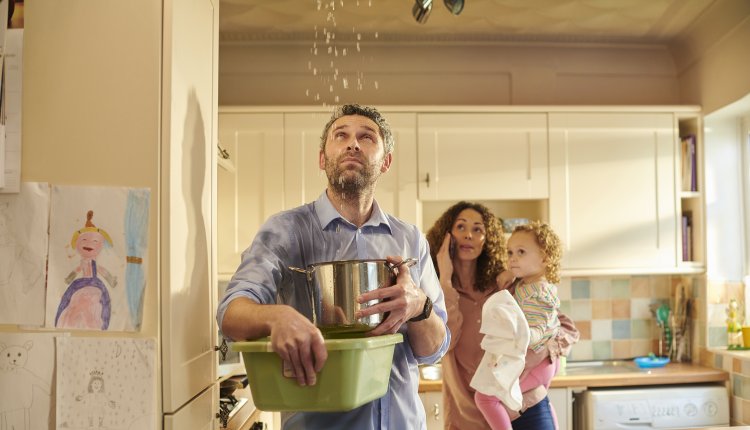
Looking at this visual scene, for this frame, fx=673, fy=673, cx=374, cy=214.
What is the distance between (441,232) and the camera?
2717mm

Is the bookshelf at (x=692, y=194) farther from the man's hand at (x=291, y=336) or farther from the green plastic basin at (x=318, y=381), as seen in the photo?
the man's hand at (x=291, y=336)

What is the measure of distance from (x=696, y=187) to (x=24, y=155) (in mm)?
3304

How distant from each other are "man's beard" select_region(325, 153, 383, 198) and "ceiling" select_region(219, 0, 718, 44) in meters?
1.75

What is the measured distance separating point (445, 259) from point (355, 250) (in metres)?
1.03

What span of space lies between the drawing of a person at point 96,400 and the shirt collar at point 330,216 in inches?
24.2

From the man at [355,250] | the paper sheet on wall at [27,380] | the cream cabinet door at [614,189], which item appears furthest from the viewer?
the cream cabinet door at [614,189]

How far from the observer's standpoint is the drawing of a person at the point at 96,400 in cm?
125

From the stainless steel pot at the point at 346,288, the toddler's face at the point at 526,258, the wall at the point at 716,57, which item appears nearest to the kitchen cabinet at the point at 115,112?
the stainless steel pot at the point at 346,288

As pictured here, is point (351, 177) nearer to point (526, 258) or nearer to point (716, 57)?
point (526, 258)

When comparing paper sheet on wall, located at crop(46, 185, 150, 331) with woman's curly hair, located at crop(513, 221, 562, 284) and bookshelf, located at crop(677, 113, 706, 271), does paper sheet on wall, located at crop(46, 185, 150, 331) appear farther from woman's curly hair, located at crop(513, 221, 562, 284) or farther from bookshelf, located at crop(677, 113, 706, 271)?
bookshelf, located at crop(677, 113, 706, 271)

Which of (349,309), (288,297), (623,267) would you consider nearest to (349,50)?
(623,267)

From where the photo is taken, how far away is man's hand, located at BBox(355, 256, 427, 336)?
130 cm

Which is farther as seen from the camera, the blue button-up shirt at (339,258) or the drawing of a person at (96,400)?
the blue button-up shirt at (339,258)

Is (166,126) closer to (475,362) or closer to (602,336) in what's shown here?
(475,362)
